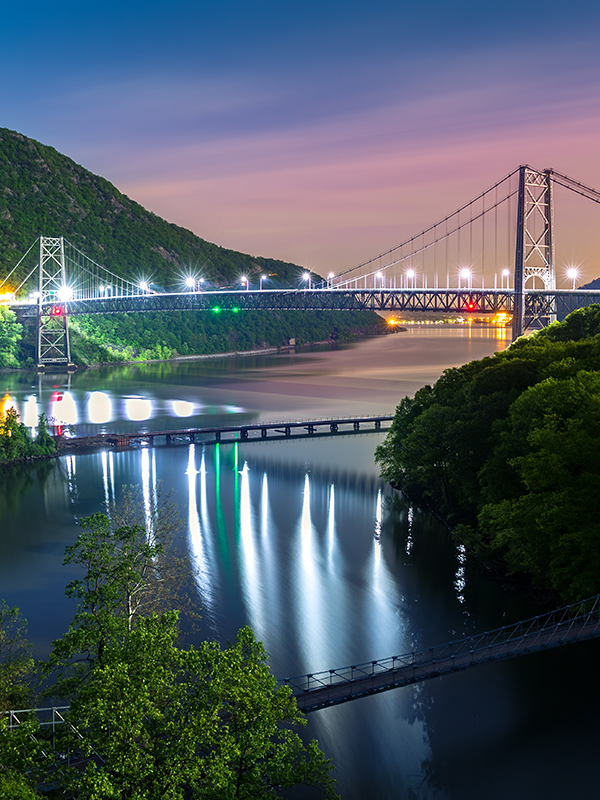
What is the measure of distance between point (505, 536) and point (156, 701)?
33.0 feet

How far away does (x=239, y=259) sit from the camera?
13362cm

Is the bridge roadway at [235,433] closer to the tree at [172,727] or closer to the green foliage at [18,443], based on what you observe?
the green foliage at [18,443]

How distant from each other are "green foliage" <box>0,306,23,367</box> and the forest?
52.6 metres

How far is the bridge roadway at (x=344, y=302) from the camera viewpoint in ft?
145

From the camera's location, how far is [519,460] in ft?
53.1

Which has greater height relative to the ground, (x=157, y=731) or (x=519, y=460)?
(x=519, y=460)

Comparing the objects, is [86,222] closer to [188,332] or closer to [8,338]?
[188,332]

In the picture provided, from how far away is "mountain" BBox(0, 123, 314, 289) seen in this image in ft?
315

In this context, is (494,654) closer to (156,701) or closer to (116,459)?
(156,701)

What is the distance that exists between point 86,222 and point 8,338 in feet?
139

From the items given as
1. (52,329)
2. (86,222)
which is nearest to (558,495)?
(52,329)

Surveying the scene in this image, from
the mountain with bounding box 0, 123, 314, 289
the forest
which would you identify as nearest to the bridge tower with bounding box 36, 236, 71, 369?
the mountain with bounding box 0, 123, 314, 289

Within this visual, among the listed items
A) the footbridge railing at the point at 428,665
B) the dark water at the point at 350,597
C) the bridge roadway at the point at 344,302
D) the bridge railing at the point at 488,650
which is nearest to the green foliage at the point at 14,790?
the footbridge railing at the point at 428,665

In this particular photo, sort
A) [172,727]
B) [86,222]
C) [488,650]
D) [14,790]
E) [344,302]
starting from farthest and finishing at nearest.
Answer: [86,222] < [344,302] < [488,650] < [172,727] < [14,790]
